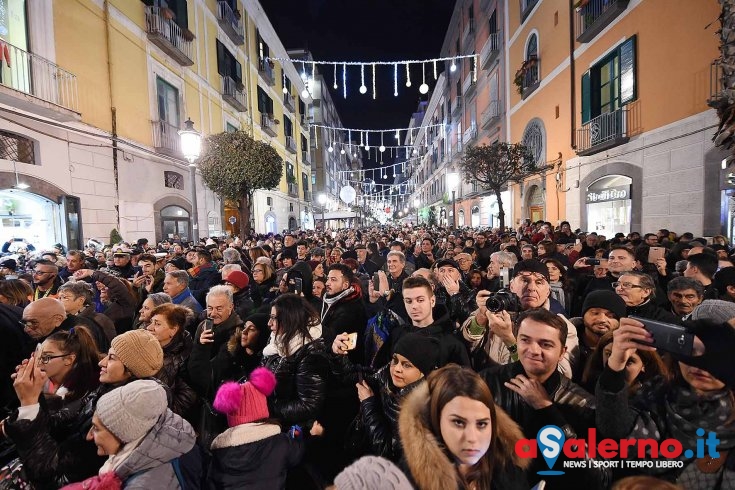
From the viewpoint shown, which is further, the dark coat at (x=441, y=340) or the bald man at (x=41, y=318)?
the bald man at (x=41, y=318)

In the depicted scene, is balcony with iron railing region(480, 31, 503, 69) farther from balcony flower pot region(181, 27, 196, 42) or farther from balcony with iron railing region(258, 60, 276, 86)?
balcony flower pot region(181, 27, 196, 42)

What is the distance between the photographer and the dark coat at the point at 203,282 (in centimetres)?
572

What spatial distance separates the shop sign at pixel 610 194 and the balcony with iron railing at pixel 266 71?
1996 centimetres

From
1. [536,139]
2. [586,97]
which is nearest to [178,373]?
[586,97]

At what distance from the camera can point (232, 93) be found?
19.4 metres

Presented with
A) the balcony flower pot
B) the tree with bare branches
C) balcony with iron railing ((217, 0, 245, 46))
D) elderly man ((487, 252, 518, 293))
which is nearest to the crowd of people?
elderly man ((487, 252, 518, 293))

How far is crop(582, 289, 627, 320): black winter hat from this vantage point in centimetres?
283

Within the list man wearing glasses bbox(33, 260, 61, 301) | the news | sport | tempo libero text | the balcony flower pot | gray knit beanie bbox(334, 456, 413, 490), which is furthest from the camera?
the balcony flower pot

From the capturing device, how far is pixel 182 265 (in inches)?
257

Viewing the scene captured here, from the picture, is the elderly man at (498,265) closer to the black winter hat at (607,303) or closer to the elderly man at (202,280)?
the black winter hat at (607,303)

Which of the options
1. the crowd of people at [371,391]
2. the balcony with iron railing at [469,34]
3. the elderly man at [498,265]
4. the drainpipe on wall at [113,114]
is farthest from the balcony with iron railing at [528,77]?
the drainpipe on wall at [113,114]

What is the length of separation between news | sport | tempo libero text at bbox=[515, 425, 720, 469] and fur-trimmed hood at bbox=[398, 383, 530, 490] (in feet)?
0.30

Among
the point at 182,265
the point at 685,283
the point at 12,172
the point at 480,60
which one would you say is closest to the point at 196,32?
the point at 12,172

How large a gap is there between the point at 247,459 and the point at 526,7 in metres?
20.7
